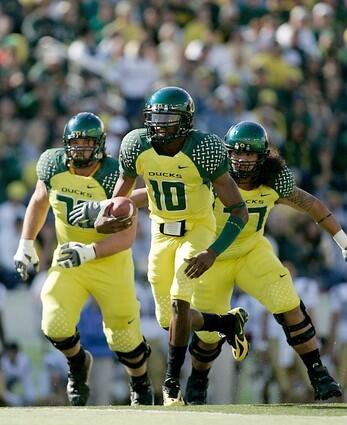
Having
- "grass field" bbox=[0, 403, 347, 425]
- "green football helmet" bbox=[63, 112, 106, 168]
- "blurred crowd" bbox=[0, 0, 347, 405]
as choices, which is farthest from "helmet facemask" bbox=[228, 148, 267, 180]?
"blurred crowd" bbox=[0, 0, 347, 405]

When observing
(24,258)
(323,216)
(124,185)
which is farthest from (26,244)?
(323,216)

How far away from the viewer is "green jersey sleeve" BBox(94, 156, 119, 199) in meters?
8.76

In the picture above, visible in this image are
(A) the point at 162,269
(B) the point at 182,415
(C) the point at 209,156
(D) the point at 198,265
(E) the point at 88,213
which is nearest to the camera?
(B) the point at 182,415

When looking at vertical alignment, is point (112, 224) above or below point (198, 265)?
above

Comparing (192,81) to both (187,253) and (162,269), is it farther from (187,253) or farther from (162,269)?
(187,253)

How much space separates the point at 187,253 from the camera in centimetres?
831

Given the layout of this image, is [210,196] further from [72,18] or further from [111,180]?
[72,18]

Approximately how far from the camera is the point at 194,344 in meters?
9.16

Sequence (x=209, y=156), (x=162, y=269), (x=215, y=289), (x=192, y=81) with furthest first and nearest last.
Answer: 1. (x=192, y=81)
2. (x=215, y=289)
3. (x=162, y=269)
4. (x=209, y=156)

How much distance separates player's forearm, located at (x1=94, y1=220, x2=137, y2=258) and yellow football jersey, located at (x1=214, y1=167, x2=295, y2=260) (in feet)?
2.04

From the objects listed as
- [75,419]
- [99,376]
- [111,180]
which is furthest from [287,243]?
[75,419]

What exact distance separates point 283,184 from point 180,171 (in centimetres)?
91

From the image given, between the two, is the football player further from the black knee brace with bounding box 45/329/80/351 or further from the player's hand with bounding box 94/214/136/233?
the black knee brace with bounding box 45/329/80/351

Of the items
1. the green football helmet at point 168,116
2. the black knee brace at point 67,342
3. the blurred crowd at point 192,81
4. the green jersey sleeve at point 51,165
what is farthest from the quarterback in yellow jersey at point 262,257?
the blurred crowd at point 192,81
